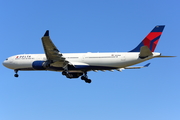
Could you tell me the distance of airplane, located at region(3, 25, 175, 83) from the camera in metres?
44.9

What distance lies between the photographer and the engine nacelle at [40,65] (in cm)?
4856

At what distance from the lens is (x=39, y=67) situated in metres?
49.6

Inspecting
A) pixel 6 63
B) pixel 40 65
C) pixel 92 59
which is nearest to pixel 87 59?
pixel 92 59

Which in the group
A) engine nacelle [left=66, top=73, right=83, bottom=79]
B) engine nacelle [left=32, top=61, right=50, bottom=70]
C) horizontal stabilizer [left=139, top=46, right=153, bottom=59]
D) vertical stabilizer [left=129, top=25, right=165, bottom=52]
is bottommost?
engine nacelle [left=66, top=73, right=83, bottom=79]

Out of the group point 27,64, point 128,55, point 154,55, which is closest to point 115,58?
point 128,55

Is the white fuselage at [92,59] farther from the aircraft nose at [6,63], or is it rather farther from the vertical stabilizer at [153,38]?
the vertical stabilizer at [153,38]

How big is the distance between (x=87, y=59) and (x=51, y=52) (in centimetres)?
552

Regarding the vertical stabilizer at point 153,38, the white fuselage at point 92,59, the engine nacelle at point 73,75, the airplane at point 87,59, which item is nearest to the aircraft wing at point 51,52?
the airplane at point 87,59

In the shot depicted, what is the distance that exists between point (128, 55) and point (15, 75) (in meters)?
19.3

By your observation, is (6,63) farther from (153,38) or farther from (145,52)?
(145,52)

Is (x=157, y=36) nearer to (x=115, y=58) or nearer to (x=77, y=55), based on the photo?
(x=115, y=58)

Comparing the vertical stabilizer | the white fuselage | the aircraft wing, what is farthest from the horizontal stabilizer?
the aircraft wing

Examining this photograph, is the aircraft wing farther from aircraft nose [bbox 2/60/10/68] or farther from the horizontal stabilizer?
aircraft nose [bbox 2/60/10/68]

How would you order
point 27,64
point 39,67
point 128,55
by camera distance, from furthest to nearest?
point 27,64 < point 39,67 < point 128,55
